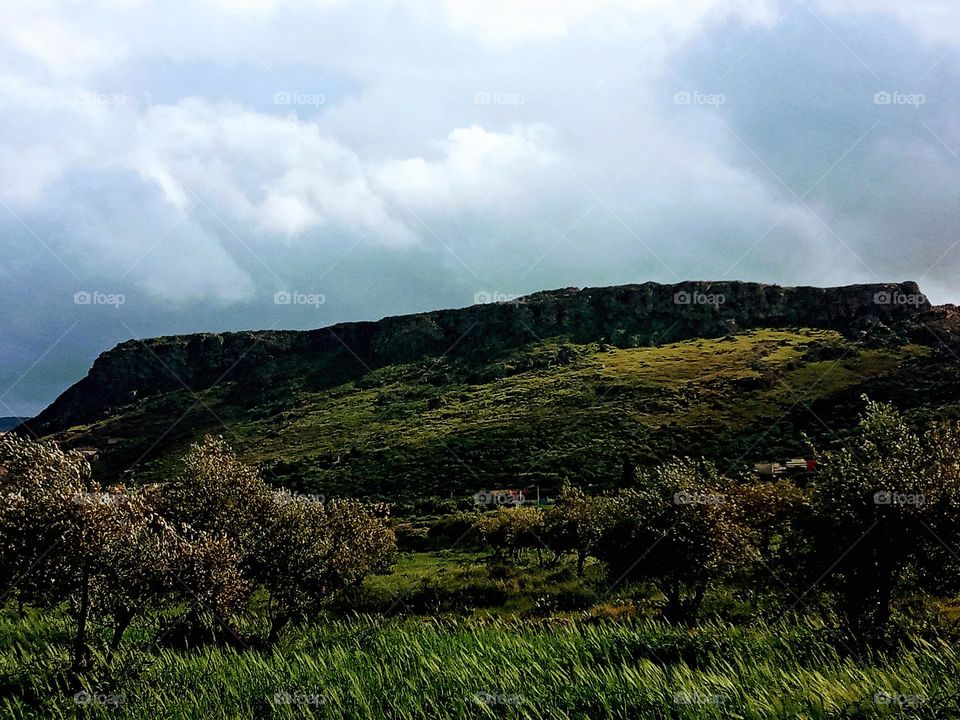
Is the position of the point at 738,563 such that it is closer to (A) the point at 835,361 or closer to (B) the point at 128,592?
(B) the point at 128,592

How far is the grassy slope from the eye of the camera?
10500cm

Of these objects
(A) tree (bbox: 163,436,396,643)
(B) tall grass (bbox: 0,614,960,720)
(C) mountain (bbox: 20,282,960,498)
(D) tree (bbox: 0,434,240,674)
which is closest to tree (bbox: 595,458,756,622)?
(B) tall grass (bbox: 0,614,960,720)

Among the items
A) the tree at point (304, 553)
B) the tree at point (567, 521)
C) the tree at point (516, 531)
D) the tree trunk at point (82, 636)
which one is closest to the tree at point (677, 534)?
the tree at point (304, 553)

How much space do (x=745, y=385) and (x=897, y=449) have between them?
391ft

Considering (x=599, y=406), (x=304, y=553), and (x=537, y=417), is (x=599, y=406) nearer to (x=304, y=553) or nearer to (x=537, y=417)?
(x=537, y=417)

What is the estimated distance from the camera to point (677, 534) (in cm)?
2512

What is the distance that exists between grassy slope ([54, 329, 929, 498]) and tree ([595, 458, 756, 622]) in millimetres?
67775

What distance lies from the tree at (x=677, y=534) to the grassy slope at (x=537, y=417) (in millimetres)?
67775

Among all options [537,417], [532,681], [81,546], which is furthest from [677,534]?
[537,417]

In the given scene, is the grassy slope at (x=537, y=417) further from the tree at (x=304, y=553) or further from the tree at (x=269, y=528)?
the tree at (x=269, y=528)

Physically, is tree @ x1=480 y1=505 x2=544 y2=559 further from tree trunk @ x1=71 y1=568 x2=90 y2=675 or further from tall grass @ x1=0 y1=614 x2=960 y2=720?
tree trunk @ x1=71 y1=568 x2=90 y2=675

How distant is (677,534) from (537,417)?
10534cm

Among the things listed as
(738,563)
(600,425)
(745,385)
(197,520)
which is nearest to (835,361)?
(745,385)

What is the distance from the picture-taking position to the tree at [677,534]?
82.5ft
